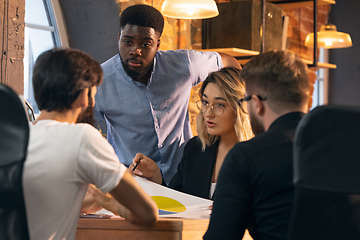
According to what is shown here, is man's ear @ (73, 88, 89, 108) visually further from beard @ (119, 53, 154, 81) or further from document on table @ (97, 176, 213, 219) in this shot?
beard @ (119, 53, 154, 81)

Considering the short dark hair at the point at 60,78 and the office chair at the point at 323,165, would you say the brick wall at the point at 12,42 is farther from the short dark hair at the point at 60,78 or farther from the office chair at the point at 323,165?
the office chair at the point at 323,165

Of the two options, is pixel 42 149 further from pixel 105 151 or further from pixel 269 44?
pixel 269 44

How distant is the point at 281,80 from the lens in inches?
46.3

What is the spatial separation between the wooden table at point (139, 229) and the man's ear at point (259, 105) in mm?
400

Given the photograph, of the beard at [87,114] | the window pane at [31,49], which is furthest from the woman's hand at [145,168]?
the window pane at [31,49]

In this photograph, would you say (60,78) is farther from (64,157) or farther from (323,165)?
(323,165)

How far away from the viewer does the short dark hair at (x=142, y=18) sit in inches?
84.2

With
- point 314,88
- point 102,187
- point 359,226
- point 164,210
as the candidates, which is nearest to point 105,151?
point 102,187

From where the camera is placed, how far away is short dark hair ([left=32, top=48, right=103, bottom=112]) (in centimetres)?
112

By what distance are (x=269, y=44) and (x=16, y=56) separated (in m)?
2.45

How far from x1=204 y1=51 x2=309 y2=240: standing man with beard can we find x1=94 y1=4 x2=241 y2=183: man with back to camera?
1.12 meters

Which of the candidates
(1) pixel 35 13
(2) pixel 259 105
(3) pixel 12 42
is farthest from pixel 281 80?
(1) pixel 35 13

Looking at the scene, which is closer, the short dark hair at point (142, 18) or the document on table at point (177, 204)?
the document on table at point (177, 204)

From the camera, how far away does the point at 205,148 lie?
210 cm
